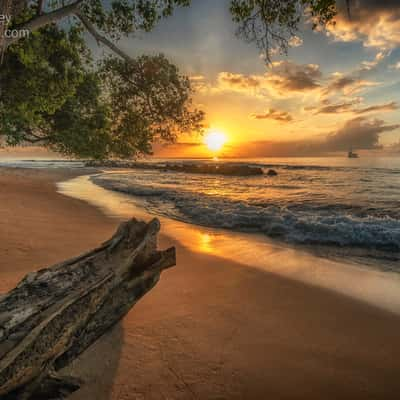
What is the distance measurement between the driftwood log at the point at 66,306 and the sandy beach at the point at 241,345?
1.95 ft

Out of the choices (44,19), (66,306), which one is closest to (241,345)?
(66,306)

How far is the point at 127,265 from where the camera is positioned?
3.24 metres

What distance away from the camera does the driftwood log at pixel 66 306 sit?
6.95ft

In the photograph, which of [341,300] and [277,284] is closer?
[341,300]

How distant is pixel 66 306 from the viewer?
246 centimetres

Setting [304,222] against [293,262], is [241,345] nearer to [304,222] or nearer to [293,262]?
[293,262]

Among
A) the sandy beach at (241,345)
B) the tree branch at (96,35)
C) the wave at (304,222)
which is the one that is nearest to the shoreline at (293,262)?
the sandy beach at (241,345)

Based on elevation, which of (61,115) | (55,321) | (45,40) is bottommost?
(55,321)

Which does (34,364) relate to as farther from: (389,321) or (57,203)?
(57,203)

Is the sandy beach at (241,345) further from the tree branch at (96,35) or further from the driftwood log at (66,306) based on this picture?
the tree branch at (96,35)

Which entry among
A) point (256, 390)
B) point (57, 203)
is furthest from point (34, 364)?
point (57, 203)

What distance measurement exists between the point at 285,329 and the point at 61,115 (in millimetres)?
9053

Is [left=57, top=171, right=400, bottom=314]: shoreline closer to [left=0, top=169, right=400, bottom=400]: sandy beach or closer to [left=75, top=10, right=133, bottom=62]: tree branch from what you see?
[left=0, top=169, right=400, bottom=400]: sandy beach

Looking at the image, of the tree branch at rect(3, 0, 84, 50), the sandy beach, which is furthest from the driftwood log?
the tree branch at rect(3, 0, 84, 50)
